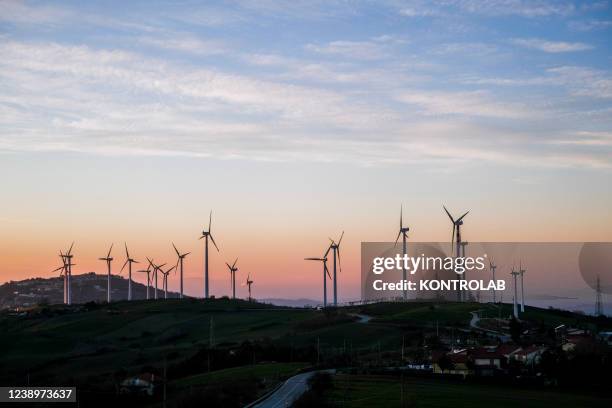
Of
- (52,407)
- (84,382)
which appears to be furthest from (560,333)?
(52,407)

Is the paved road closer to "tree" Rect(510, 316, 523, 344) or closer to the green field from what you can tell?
the green field

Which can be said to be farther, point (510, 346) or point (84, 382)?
point (510, 346)

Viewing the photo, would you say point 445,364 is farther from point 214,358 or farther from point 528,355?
point 214,358

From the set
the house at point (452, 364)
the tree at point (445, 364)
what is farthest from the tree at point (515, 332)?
the tree at point (445, 364)

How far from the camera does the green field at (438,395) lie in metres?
87.9

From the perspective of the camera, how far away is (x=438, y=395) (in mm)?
94812

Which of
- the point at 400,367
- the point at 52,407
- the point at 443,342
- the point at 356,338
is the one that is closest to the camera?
the point at 52,407

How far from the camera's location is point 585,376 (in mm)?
114000

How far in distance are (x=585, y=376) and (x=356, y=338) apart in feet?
231

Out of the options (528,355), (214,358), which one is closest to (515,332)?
(528,355)

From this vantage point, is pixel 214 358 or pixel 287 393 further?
pixel 214 358

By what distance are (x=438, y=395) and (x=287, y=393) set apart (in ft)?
48.1

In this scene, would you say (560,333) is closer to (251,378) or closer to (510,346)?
(510,346)

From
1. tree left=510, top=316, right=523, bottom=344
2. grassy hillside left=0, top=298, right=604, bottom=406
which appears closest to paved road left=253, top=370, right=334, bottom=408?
grassy hillside left=0, top=298, right=604, bottom=406
